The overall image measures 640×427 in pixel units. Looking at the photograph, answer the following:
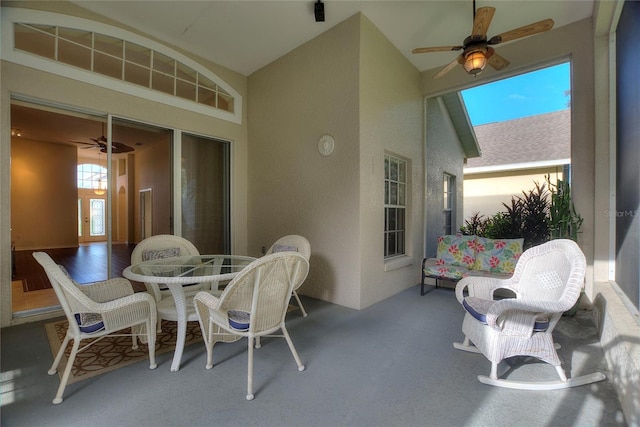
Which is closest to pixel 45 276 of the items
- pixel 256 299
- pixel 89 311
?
pixel 89 311

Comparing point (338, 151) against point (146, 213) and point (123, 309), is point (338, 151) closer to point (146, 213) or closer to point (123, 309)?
point (123, 309)

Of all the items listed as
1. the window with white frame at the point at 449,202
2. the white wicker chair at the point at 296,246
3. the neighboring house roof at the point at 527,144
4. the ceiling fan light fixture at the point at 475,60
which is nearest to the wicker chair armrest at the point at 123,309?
the white wicker chair at the point at 296,246

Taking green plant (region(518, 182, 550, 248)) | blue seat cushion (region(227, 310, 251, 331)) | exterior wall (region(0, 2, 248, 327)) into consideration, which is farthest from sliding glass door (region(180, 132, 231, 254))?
green plant (region(518, 182, 550, 248))

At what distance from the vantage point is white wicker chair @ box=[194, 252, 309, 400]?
71.6 inches

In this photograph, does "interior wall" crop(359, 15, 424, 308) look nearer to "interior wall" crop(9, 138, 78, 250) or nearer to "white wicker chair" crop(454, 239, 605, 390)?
"white wicker chair" crop(454, 239, 605, 390)

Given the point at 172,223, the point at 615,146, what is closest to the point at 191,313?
the point at 172,223

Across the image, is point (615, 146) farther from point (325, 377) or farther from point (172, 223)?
point (172, 223)

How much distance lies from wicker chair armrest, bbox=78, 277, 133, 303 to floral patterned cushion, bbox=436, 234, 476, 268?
13.3ft

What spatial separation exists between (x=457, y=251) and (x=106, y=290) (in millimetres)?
4446

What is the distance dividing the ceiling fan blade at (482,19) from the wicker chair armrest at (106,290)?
13.0 feet

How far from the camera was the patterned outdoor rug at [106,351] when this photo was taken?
6.91 feet

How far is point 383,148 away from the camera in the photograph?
12.9 feet

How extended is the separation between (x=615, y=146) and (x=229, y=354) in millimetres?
4661

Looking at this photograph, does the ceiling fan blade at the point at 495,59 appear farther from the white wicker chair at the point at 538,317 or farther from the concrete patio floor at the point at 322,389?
the concrete patio floor at the point at 322,389
